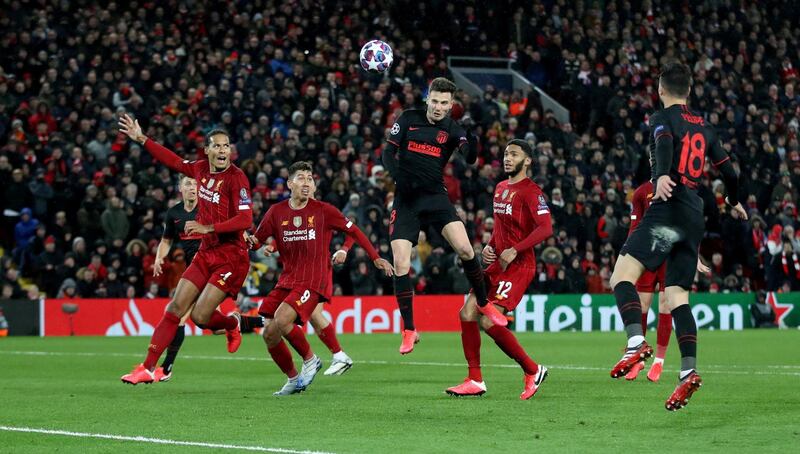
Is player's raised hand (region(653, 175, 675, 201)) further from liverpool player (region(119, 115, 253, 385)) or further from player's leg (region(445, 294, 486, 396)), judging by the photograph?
liverpool player (region(119, 115, 253, 385))

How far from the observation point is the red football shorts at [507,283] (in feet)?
38.0

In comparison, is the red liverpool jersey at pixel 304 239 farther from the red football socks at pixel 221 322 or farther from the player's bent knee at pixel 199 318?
the red football socks at pixel 221 322

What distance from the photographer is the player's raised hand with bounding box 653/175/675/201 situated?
8.87 metres

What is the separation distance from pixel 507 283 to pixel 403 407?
5.82ft

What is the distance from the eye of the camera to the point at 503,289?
38.1 feet

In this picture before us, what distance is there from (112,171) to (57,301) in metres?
2.57

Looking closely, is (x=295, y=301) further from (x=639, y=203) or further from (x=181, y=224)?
(x=639, y=203)

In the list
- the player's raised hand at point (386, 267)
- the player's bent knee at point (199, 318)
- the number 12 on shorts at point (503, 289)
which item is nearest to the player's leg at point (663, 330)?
the number 12 on shorts at point (503, 289)

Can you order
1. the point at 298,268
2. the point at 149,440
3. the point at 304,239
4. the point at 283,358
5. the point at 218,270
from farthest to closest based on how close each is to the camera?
1. the point at 304,239
2. the point at 298,268
3. the point at 218,270
4. the point at 283,358
5. the point at 149,440

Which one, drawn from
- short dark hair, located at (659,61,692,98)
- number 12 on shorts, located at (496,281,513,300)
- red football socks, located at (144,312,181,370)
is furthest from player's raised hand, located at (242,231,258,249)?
short dark hair, located at (659,61,692,98)

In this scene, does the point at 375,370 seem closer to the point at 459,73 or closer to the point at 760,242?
the point at 760,242

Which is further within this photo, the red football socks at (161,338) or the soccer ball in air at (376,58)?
the soccer ball in air at (376,58)

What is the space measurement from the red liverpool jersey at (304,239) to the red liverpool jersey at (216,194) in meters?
0.45

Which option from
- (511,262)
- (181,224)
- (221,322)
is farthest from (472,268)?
(181,224)
